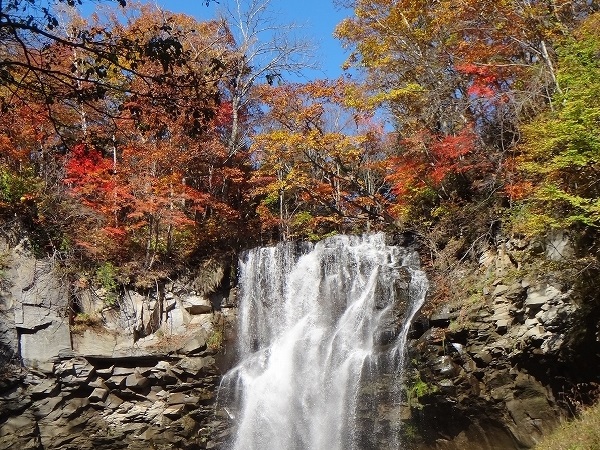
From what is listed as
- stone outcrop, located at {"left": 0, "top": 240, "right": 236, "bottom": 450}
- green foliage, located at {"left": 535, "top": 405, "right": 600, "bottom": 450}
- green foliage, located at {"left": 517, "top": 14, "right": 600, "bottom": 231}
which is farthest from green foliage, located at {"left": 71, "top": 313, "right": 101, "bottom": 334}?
green foliage, located at {"left": 517, "top": 14, "right": 600, "bottom": 231}

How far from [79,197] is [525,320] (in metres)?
11.5

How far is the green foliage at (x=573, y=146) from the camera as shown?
7.47 m

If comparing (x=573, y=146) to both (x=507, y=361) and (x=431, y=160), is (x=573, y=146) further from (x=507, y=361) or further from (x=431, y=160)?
(x=431, y=160)

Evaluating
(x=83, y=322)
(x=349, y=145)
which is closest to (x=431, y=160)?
(x=349, y=145)

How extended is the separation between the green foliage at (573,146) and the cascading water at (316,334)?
4.10 metres

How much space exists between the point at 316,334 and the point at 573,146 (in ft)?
23.3

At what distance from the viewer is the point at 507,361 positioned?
9.34 metres

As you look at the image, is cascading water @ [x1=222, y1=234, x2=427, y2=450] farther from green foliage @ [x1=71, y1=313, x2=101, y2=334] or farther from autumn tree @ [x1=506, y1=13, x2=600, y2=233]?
autumn tree @ [x1=506, y1=13, x2=600, y2=233]

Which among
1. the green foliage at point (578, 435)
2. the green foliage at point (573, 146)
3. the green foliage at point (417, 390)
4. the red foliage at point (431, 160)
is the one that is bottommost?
the green foliage at point (578, 435)

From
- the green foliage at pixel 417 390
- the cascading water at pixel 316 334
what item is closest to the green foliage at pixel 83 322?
the cascading water at pixel 316 334

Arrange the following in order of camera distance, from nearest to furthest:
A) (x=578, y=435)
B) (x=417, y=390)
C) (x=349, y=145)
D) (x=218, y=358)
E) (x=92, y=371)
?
(x=578, y=435) < (x=417, y=390) < (x=92, y=371) < (x=218, y=358) < (x=349, y=145)

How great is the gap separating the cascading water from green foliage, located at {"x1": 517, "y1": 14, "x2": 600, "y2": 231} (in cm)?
410

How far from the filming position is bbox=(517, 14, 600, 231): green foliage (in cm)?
747

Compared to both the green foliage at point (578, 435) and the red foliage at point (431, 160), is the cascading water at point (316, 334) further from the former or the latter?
the green foliage at point (578, 435)
